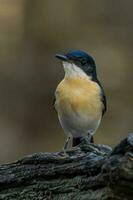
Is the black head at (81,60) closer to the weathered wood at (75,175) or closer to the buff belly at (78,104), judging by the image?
the buff belly at (78,104)

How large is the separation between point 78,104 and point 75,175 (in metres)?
2.50

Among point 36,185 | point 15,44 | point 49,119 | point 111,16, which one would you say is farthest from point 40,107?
point 36,185

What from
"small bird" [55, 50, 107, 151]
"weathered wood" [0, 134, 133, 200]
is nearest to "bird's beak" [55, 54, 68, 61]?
"small bird" [55, 50, 107, 151]

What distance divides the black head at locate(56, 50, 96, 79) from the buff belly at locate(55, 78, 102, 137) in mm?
94

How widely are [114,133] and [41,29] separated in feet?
6.22

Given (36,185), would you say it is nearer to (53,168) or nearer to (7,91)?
(53,168)

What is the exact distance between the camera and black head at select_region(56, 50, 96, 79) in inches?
247

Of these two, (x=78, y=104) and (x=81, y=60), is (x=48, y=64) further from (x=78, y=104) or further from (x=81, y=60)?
(x=78, y=104)

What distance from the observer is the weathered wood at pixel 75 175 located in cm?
325

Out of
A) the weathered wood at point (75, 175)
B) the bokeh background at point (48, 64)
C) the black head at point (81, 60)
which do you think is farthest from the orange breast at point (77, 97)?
the bokeh background at point (48, 64)

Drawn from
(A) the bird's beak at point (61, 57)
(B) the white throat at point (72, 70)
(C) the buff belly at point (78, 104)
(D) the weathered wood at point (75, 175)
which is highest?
(A) the bird's beak at point (61, 57)

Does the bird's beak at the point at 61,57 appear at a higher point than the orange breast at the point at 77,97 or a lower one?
higher

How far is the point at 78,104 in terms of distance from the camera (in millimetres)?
6266

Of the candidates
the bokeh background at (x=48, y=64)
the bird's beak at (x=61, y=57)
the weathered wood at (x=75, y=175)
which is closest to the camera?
the weathered wood at (x=75, y=175)
